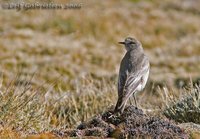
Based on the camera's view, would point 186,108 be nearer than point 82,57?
Yes

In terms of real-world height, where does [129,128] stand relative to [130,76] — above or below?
below

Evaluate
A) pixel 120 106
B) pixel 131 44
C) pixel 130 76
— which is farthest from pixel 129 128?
pixel 131 44

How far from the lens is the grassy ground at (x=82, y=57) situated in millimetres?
10793

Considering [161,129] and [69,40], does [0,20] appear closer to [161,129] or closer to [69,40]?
[69,40]

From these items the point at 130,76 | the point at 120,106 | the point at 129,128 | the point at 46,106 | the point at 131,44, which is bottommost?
the point at 46,106

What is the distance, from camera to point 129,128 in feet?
26.2

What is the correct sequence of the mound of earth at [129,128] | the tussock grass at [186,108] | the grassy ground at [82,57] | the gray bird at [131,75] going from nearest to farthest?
the mound of earth at [129,128]
the gray bird at [131,75]
the tussock grass at [186,108]
the grassy ground at [82,57]

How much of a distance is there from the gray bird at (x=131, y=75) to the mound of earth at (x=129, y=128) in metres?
0.27

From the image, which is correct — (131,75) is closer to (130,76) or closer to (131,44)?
(130,76)

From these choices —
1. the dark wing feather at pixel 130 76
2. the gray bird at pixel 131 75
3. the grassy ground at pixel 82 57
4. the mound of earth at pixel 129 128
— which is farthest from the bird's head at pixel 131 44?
the mound of earth at pixel 129 128

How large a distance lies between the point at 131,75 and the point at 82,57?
54.8 ft

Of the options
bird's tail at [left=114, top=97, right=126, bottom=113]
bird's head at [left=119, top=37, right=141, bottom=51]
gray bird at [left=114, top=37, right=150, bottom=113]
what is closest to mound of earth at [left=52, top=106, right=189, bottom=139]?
bird's tail at [left=114, top=97, right=126, bottom=113]

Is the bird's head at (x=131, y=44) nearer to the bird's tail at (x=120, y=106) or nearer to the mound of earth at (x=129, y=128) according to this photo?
the bird's tail at (x=120, y=106)

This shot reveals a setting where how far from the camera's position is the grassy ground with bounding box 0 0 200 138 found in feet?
35.4
